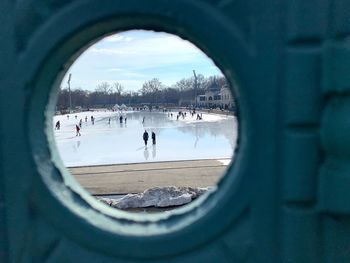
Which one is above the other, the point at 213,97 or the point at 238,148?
the point at 238,148

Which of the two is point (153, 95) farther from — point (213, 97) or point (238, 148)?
point (238, 148)

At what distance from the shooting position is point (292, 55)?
1.28 meters

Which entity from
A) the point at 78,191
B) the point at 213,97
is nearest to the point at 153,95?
Answer: the point at 213,97

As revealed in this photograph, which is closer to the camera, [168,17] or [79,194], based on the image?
[168,17]

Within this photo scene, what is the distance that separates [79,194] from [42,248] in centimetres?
23

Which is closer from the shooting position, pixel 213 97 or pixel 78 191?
pixel 78 191

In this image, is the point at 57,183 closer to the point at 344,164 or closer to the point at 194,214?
the point at 194,214

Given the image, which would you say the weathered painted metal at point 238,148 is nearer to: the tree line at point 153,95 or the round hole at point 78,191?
the round hole at point 78,191

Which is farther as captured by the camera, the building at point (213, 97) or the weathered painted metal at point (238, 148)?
the building at point (213, 97)

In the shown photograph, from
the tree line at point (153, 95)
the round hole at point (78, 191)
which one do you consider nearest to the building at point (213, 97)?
the tree line at point (153, 95)

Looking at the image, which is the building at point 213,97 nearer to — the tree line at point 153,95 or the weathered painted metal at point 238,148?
the tree line at point 153,95

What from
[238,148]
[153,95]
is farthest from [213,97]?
[238,148]

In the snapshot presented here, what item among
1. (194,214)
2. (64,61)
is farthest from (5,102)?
(194,214)

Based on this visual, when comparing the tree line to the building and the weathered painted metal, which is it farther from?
the weathered painted metal
